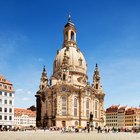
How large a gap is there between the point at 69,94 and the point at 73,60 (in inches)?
675

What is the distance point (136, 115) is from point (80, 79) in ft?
174

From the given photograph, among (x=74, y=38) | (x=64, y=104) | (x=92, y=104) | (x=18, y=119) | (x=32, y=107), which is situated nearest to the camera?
(x=64, y=104)

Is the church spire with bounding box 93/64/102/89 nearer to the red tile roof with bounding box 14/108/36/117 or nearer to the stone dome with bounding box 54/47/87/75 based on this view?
the stone dome with bounding box 54/47/87/75

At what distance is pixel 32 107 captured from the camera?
192875 mm

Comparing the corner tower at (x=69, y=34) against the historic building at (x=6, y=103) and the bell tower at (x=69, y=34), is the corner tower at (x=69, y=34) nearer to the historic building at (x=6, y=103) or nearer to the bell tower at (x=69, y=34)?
the bell tower at (x=69, y=34)

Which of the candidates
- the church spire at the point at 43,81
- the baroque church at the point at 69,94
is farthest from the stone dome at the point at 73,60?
the church spire at the point at 43,81

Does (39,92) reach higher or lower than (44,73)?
lower

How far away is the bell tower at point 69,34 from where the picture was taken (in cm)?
10994

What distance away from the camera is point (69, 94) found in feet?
294

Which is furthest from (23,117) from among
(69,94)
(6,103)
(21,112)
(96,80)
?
(6,103)

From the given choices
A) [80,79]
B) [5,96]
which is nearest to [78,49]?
[80,79]

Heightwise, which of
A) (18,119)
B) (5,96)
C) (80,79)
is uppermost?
(80,79)

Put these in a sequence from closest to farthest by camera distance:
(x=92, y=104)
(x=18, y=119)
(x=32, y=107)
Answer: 1. (x=92, y=104)
2. (x=18, y=119)
3. (x=32, y=107)

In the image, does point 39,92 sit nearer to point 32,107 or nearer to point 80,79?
point 80,79
